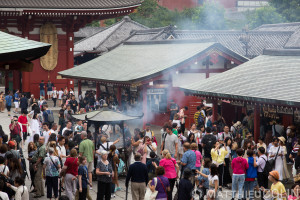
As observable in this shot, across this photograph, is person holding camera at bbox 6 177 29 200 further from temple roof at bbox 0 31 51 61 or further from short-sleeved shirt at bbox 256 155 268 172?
short-sleeved shirt at bbox 256 155 268 172

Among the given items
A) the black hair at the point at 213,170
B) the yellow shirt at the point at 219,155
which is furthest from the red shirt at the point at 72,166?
the yellow shirt at the point at 219,155

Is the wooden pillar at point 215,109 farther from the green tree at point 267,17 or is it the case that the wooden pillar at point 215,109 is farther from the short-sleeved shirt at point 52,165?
the green tree at point 267,17

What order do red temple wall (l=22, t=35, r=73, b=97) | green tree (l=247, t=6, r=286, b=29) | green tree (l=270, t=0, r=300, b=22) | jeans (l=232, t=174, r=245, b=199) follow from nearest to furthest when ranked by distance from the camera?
jeans (l=232, t=174, r=245, b=199)
red temple wall (l=22, t=35, r=73, b=97)
green tree (l=270, t=0, r=300, b=22)
green tree (l=247, t=6, r=286, b=29)

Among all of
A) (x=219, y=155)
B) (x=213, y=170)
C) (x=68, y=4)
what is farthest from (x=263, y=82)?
(x=68, y=4)

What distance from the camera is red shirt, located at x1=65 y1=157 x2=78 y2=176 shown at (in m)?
13.3

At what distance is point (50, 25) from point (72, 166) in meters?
26.3

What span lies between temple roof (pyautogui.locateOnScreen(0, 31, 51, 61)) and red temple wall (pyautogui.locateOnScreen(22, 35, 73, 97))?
25.8 m

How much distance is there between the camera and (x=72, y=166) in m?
13.3

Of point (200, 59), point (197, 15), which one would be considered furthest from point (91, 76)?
point (197, 15)

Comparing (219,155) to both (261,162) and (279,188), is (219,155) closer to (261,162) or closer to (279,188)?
(261,162)

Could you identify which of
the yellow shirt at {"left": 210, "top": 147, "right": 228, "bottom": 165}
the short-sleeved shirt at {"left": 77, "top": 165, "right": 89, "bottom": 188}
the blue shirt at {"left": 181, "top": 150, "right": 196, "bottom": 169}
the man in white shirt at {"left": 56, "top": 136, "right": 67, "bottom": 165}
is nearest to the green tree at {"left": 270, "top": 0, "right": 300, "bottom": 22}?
the yellow shirt at {"left": 210, "top": 147, "right": 228, "bottom": 165}

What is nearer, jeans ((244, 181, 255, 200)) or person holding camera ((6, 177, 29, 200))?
person holding camera ((6, 177, 29, 200))

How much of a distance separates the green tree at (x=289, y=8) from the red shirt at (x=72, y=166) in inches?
2148

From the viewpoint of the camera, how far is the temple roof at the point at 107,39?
178 feet
